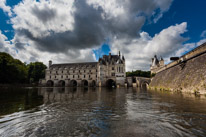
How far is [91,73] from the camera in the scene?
6425 cm

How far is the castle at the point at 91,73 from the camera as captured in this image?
189 ft

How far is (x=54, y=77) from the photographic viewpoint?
67.6 metres

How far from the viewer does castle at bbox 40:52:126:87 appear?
189 ft

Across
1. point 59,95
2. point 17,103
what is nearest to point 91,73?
point 59,95

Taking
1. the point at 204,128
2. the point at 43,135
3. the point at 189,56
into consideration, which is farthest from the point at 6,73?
the point at 189,56

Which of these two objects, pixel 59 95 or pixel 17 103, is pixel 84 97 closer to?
pixel 59 95

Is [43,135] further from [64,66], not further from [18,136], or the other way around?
[64,66]

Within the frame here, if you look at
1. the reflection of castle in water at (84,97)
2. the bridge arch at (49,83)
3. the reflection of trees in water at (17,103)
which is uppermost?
the reflection of trees in water at (17,103)

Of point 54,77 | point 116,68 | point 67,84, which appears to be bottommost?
point 67,84

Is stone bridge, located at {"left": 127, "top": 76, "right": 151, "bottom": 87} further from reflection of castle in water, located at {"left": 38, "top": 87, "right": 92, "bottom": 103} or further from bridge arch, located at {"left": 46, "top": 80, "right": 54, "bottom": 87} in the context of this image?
bridge arch, located at {"left": 46, "top": 80, "right": 54, "bottom": 87}

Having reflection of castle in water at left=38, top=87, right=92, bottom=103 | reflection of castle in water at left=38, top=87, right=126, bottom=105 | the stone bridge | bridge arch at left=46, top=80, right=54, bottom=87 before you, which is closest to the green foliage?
bridge arch at left=46, top=80, right=54, bottom=87

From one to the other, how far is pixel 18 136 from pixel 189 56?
86.7 feet

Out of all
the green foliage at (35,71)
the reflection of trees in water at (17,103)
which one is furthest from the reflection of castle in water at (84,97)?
the green foliage at (35,71)

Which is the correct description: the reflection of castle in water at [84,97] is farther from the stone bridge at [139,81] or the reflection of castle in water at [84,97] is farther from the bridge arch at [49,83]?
the bridge arch at [49,83]
